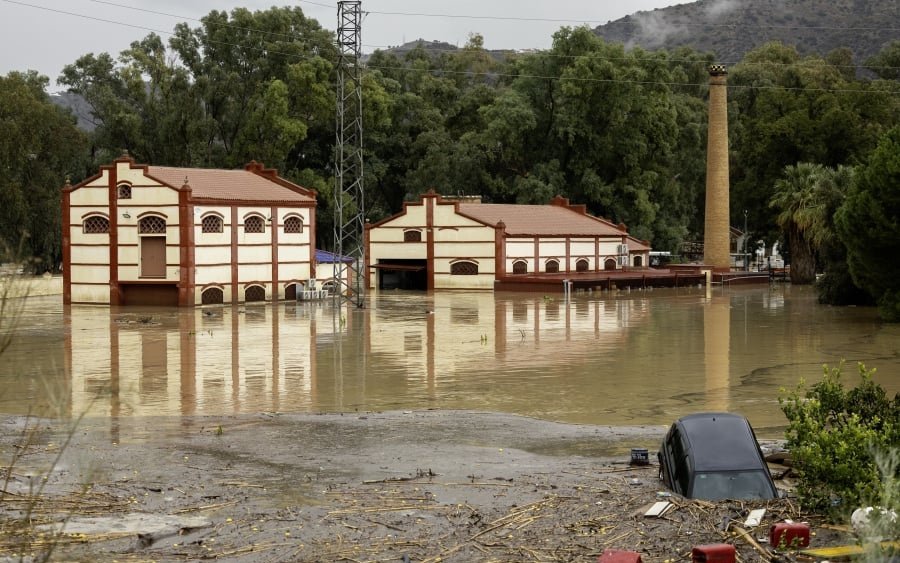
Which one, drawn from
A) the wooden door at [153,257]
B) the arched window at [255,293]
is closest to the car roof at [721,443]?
the wooden door at [153,257]

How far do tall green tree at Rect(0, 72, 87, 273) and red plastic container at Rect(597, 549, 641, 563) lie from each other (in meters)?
60.7

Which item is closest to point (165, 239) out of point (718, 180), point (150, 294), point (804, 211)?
point (150, 294)

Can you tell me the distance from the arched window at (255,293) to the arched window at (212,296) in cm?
155

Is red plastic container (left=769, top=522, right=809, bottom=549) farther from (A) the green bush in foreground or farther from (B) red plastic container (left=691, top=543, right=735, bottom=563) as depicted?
(B) red plastic container (left=691, top=543, right=735, bottom=563)

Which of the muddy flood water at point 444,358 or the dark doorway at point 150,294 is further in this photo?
the dark doorway at point 150,294

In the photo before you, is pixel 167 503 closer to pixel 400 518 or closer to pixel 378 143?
pixel 400 518

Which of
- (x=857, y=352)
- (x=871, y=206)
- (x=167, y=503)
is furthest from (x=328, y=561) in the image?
(x=871, y=206)

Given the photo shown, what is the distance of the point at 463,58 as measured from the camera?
113m

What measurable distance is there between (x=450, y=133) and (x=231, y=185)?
39185mm

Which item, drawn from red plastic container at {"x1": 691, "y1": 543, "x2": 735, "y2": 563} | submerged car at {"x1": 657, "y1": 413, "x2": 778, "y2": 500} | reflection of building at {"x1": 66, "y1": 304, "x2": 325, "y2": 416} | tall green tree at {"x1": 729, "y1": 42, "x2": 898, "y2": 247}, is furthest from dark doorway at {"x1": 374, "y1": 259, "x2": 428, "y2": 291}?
red plastic container at {"x1": 691, "y1": 543, "x2": 735, "y2": 563}

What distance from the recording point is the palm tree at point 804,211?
64188 millimetres

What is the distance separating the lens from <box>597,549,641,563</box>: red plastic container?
1054cm

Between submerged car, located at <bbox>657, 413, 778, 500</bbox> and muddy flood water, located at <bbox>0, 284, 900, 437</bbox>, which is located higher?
submerged car, located at <bbox>657, 413, 778, 500</bbox>

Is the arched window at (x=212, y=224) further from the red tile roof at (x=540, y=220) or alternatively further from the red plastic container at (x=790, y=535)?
the red plastic container at (x=790, y=535)
